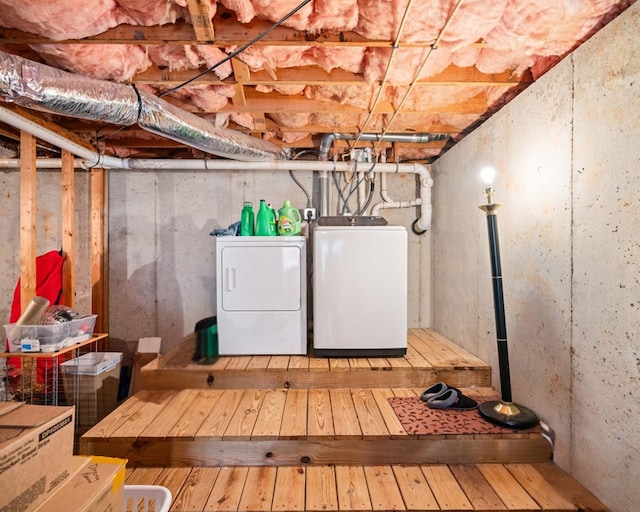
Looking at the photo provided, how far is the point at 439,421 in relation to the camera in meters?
1.90

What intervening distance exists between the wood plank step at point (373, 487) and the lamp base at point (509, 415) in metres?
0.20

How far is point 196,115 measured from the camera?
2.49m

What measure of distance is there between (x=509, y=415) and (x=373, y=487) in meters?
0.83

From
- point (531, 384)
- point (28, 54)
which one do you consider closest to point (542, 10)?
point (531, 384)

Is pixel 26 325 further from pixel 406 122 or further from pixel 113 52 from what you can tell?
pixel 406 122

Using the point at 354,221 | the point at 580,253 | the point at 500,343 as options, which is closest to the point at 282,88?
the point at 354,221

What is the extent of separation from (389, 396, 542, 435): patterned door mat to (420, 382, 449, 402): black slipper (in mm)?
35

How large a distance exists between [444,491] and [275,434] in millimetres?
821

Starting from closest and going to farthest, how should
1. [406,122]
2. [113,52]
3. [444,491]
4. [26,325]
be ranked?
1. [444,491]
2. [113,52]
3. [26,325]
4. [406,122]

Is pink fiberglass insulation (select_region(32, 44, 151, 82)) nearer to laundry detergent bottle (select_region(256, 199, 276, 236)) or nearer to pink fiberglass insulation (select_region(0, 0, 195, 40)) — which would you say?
pink fiberglass insulation (select_region(0, 0, 195, 40))

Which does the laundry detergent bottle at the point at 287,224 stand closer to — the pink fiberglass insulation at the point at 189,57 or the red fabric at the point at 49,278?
the pink fiberglass insulation at the point at 189,57

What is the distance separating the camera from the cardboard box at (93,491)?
90 centimetres

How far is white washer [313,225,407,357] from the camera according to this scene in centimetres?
255

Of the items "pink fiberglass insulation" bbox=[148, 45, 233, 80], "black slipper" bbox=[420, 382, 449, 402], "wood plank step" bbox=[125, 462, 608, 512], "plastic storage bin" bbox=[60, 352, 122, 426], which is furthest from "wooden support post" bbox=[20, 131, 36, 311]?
"black slipper" bbox=[420, 382, 449, 402]
